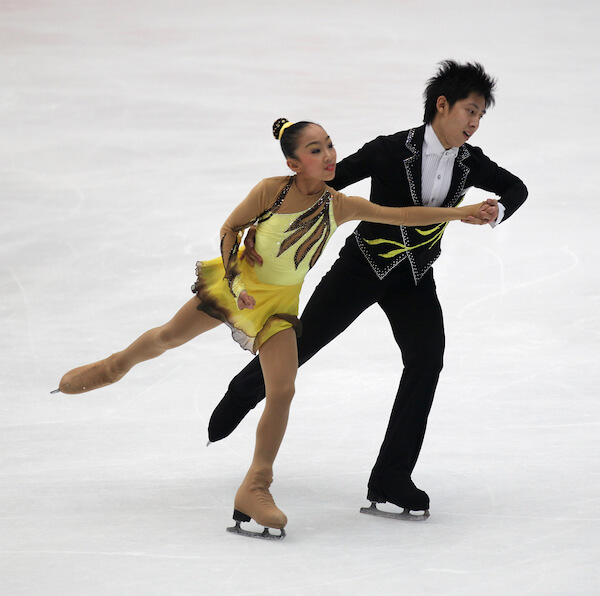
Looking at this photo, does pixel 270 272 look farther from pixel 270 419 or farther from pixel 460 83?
pixel 460 83

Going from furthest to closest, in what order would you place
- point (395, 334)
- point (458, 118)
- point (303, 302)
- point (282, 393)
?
point (303, 302)
point (395, 334)
point (458, 118)
point (282, 393)

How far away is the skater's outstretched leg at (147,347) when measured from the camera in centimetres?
394

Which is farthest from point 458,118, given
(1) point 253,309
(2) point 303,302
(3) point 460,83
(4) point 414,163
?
(2) point 303,302

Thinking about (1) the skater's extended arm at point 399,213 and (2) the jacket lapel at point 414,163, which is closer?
(1) the skater's extended arm at point 399,213

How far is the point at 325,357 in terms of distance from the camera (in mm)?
6078

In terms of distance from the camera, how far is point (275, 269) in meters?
3.80

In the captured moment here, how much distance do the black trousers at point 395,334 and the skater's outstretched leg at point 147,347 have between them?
0.42 m

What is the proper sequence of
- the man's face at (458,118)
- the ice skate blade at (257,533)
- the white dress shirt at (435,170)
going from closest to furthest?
the ice skate blade at (257,533), the man's face at (458,118), the white dress shirt at (435,170)

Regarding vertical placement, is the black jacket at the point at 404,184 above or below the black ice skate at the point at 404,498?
above

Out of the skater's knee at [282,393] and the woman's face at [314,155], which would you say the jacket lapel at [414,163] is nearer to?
the woman's face at [314,155]

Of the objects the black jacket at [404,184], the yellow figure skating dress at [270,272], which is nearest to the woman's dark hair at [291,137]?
the yellow figure skating dress at [270,272]

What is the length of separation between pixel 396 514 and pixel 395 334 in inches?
26.9

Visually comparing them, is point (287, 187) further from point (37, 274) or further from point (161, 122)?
point (161, 122)

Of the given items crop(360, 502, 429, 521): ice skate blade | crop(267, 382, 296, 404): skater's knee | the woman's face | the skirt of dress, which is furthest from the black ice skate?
the woman's face
